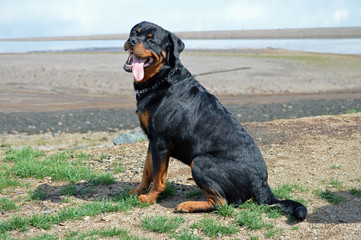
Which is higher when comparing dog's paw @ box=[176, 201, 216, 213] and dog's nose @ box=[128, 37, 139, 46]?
dog's nose @ box=[128, 37, 139, 46]

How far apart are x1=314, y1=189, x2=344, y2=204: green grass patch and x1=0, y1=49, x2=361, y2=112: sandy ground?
13.4 m

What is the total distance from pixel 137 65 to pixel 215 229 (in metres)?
2.15

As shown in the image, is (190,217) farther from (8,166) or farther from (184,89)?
(8,166)

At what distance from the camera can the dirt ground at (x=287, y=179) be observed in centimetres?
489

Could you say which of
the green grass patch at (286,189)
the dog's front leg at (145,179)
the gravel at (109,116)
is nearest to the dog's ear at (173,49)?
the dog's front leg at (145,179)

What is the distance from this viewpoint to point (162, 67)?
17.3 ft

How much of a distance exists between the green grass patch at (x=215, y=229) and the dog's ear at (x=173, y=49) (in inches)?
80.2

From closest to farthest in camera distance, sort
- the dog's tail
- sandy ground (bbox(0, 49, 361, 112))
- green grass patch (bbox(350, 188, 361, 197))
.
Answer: the dog's tail < green grass patch (bbox(350, 188, 361, 197)) < sandy ground (bbox(0, 49, 361, 112))

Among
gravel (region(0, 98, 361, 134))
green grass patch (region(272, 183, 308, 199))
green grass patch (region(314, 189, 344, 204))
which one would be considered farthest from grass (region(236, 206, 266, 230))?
gravel (region(0, 98, 361, 134))

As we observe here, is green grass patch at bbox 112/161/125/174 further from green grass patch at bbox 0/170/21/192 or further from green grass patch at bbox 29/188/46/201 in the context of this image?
green grass patch at bbox 0/170/21/192

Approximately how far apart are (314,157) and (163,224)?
158 inches

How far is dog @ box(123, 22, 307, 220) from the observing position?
5059 millimetres

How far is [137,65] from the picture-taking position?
504 cm

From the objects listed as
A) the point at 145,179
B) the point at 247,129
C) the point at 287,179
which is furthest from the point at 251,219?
the point at 247,129
